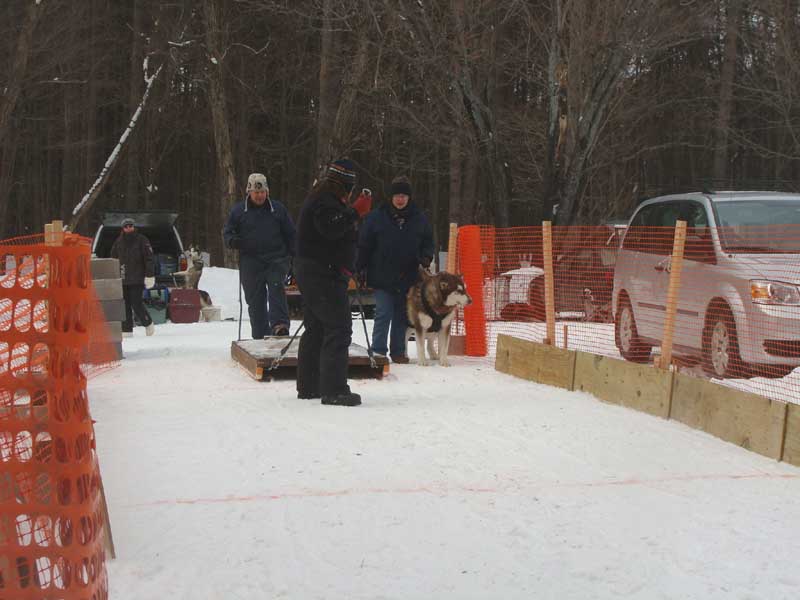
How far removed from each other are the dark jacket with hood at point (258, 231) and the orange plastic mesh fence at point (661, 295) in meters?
2.26

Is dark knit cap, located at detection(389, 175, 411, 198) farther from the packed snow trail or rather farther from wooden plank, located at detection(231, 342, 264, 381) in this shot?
the packed snow trail

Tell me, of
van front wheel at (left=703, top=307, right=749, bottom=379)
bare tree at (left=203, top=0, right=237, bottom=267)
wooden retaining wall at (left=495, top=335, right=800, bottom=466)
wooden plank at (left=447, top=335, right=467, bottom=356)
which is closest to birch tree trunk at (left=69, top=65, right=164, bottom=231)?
bare tree at (left=203, top=0, right=237, bottom=267)

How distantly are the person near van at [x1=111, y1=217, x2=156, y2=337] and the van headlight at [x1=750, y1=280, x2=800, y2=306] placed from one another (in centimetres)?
890

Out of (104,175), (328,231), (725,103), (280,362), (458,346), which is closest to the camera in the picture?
(328,231)

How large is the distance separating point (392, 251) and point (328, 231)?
123 inches

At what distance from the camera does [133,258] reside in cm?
1475

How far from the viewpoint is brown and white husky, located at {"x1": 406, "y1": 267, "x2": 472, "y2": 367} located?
35.1ft

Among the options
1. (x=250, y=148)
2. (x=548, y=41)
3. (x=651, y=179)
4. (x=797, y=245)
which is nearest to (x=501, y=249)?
(x=797, y=245)

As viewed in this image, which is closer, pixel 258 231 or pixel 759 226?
pixel 759 226

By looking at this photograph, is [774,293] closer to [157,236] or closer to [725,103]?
[157,236]

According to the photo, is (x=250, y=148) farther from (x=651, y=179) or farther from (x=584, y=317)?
(x=584, y=317)

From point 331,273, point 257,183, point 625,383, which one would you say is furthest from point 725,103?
point 331,273

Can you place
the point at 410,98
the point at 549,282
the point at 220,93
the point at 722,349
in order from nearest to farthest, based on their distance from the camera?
the point at 722,349 < the point at 549,282 < the point at 220,93 < the point at 410,98

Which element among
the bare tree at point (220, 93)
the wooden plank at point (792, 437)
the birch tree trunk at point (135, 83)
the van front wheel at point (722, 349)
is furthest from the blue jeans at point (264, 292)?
the birch tree trunk at point (135, 83)
